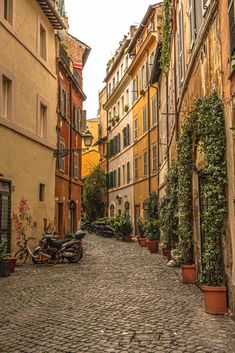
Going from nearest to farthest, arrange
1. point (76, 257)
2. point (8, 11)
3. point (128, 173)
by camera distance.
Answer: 1. point (8, 11)
2. point (76, 257)
3. point (128, 173)

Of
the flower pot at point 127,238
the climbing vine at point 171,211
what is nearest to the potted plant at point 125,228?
the flower pot at point 127,238

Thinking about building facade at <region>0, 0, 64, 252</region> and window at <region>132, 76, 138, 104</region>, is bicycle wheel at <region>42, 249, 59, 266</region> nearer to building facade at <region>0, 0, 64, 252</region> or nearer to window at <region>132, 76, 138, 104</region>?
building facade at <region>0, 0, 64, 252</region>

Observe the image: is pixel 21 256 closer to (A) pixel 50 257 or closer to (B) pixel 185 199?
(A) pixel 50 257

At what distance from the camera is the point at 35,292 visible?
30.2ft

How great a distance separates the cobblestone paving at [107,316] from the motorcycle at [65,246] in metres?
2.60

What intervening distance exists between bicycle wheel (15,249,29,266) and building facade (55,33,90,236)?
516cm

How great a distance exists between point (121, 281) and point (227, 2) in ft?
22.1

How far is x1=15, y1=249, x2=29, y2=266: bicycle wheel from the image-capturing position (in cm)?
1407

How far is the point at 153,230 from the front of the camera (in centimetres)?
1920

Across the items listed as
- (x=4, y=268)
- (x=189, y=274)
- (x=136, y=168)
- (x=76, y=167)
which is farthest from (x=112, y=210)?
(x=189, y=274)

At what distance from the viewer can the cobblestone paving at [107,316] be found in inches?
213

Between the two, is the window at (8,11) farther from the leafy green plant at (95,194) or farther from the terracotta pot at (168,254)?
the leafy green plant at (95,194)

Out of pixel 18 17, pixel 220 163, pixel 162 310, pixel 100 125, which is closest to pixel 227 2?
pixel 220 163

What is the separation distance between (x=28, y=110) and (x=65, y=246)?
16.3ft
